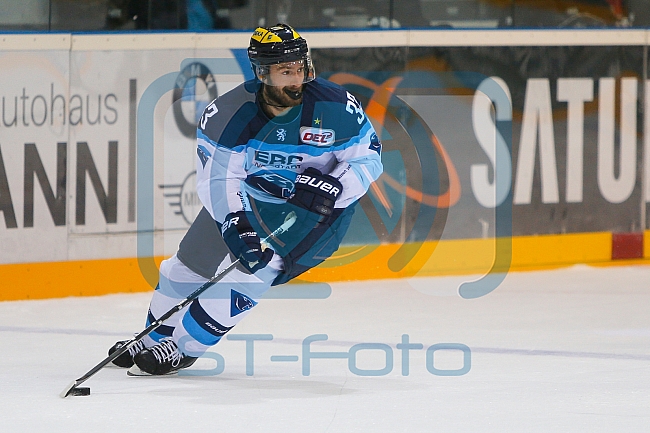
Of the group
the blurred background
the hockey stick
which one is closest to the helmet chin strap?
the hockey stick

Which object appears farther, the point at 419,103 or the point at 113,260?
the point at 419,103

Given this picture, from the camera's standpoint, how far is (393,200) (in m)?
5.81

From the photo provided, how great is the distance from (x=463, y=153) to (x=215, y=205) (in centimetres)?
269

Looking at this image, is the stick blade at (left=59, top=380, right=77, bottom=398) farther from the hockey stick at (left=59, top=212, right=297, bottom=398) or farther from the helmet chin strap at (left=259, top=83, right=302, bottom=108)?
the helmet chin strap at (left=259, top=83, right=302, bottom=108)

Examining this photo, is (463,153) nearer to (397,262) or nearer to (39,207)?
(397,262)

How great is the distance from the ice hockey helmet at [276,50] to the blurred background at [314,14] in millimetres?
2067

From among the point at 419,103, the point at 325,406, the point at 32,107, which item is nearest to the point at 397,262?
the point at 419,103

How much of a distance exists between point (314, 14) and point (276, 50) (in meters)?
2.47

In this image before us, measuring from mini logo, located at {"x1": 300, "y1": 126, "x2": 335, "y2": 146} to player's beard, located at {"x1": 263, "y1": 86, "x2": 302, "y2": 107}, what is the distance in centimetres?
9

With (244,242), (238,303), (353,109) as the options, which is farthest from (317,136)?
(238,303)

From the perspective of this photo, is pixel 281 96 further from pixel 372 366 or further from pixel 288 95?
pixel 372 366

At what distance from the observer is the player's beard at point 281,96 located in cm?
343

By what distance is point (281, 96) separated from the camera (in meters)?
3.44

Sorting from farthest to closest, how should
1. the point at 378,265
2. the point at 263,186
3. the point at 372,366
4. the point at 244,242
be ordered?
the point at 378,265
the point at 372,366
the point at 263,186
the point at 244,242
